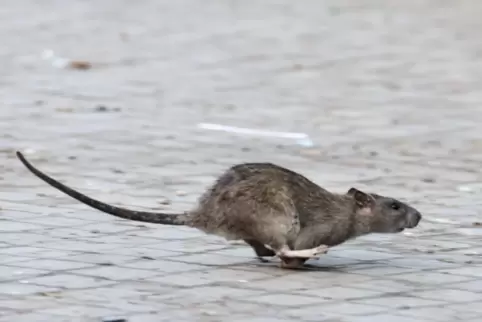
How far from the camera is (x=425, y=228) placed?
7.64 meters

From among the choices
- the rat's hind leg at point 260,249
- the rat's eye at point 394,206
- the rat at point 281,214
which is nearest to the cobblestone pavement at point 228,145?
the rat's hind leg at point 260,249

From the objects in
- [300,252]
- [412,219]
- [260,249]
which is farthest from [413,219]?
[260,249]

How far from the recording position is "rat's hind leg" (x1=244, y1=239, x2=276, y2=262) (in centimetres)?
648

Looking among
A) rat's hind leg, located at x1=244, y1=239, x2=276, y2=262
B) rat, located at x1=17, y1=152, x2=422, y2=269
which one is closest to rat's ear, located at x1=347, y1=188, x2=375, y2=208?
rat, located at x1=17, y1=152, x2=422, y2=269

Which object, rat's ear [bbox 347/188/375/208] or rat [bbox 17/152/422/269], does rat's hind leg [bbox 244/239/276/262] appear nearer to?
rat [bbox 17/152/422/269]

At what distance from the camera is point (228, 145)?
34.3 ft

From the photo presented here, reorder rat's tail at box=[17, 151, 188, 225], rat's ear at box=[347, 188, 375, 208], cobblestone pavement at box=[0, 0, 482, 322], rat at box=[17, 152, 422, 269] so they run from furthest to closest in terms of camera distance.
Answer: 1. rat's ear at box=[347, 188, 375, 208]
2. rat's tail at box=[17, 151, 188, 225]
3. rat at box=[17, 152, 422, 269]
4. cobblestone pavement at box=[0, 0, 482, 322]

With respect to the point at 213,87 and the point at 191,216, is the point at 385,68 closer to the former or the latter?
the point at 213,87

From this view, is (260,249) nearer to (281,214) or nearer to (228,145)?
(281,214)

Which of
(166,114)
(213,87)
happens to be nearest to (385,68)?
(213,87)

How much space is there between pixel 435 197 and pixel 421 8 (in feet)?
41.7

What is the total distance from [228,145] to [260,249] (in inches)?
154

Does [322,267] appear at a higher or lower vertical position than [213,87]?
lower

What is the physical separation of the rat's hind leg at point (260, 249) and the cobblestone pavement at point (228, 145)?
2.4 inches
